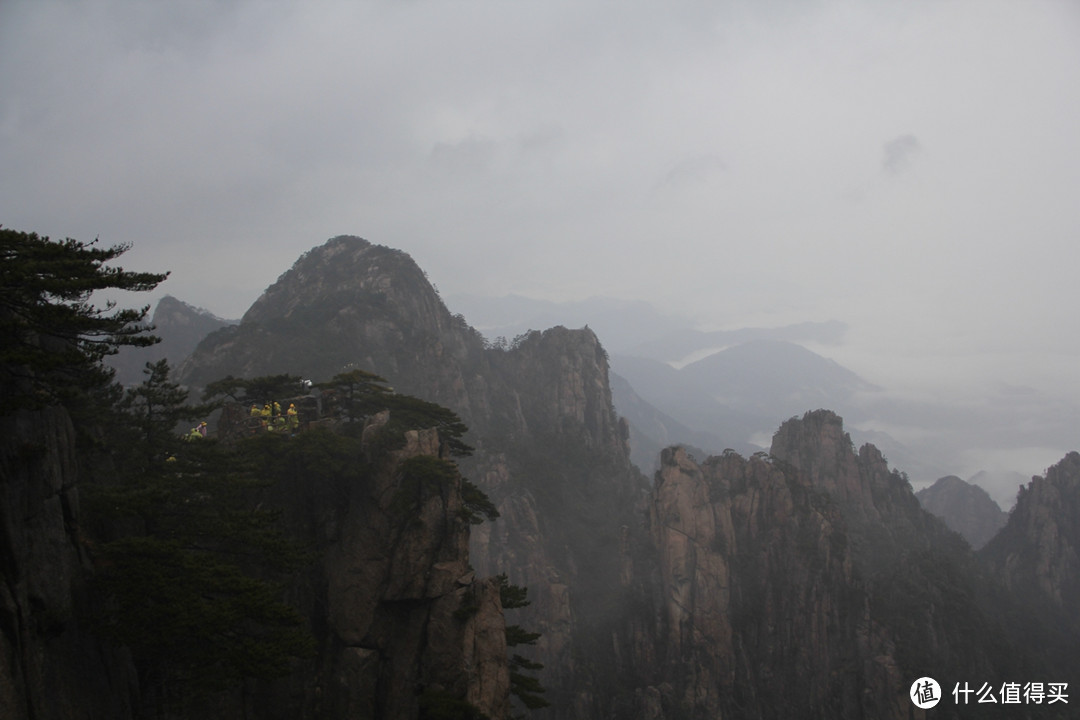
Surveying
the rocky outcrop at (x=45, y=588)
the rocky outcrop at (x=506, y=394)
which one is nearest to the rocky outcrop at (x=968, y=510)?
the rocky outcrop at (x=506, y=394)

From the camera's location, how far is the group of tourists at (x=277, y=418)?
86.8 ft

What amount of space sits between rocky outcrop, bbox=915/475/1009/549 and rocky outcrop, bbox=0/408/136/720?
4937 inches

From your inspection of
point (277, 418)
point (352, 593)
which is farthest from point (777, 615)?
point (277, 418)

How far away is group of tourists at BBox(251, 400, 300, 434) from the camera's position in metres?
26.5

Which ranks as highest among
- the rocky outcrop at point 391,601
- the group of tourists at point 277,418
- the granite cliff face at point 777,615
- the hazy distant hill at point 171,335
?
the hazy distant hill at point 171,335

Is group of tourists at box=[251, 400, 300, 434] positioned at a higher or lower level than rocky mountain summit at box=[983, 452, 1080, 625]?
higher

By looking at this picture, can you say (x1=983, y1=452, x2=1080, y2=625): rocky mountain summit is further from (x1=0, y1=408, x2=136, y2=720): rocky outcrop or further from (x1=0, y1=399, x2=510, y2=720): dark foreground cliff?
(x1=0, y1=408, x2=136, y2=720): rocky outcrop

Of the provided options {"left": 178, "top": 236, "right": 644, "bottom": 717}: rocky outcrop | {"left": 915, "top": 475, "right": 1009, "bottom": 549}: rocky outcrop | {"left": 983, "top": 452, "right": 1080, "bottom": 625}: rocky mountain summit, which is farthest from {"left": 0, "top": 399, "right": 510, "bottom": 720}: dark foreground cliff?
{"left": 915, "top": 475, "right": 1009, "bottom": 549}: rocky outcrop

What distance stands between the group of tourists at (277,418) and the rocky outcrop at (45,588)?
36.0 feet

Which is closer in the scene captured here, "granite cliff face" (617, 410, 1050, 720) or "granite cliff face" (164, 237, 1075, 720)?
"granite cliff face" (617, 410, 1050, 720)

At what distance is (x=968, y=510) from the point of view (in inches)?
4567

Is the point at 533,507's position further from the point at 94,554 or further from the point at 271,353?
the point at 94,554

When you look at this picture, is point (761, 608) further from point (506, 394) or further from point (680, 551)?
point (506, 394)

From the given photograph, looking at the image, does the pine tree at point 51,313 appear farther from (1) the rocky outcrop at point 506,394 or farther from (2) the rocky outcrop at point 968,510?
(2) the rocky outcrop at point 968,510
